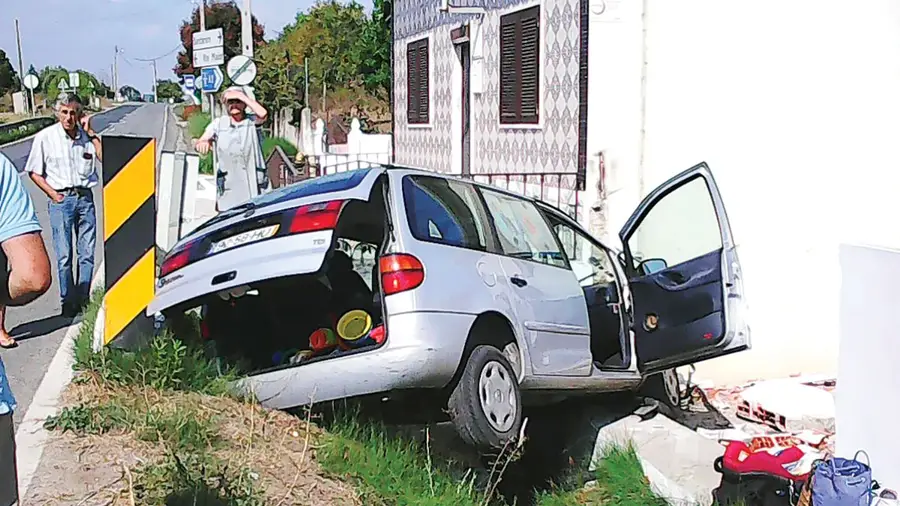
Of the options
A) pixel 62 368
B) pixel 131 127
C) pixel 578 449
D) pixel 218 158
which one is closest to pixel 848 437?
pixel 578 449

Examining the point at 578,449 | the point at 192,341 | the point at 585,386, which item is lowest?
the point at 578,449

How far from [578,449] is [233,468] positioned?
11.6 ft

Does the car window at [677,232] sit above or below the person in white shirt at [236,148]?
below

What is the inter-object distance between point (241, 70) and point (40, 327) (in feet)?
29.4

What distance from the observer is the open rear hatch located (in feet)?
17.8

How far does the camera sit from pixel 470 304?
18.9 feet

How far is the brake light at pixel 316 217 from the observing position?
543cm

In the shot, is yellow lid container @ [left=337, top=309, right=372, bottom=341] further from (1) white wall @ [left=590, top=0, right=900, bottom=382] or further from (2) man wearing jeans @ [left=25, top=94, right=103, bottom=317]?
(1) white wall @ [left=590, top=0, right=900, bottom=382]

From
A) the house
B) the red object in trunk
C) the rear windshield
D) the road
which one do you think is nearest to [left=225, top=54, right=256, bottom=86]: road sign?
the road

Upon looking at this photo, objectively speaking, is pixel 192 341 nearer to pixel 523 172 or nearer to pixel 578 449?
pixel 578 449

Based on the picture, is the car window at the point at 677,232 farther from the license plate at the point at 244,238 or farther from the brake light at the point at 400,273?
the license plate at the point at 244,238

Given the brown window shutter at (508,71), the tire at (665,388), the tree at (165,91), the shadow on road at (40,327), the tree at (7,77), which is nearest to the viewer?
the shadow on road at (40,327)

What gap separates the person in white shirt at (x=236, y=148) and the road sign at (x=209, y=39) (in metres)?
5.00

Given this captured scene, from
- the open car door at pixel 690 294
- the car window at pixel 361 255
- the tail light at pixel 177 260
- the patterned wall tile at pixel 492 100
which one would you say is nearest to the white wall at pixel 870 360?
the open car door at pixel 690 294
